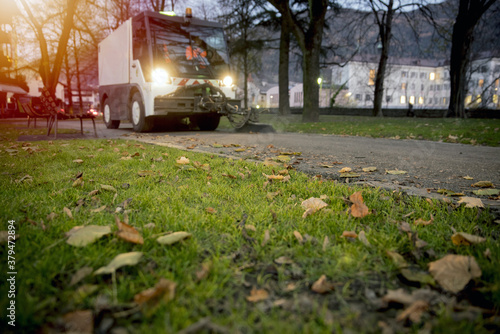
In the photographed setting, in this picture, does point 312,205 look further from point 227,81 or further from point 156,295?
point 227,81

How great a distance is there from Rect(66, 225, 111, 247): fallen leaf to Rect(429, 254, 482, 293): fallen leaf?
5.47 feet

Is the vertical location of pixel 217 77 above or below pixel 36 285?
above

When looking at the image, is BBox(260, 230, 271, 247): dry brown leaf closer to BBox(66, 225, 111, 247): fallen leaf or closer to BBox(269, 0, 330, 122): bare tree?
BBox(66, 225, 111, 247): fallen leaf

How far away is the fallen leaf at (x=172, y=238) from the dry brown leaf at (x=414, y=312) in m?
1.08

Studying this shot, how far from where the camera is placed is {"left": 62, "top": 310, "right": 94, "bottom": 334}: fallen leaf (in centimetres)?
108

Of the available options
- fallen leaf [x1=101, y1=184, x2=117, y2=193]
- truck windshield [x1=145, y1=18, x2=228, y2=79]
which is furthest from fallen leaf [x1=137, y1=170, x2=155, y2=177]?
truck windshield [x1=145, y1=18, x2=228, y2=79]

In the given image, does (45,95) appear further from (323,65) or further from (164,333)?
(323,65)

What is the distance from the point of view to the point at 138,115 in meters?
9.97

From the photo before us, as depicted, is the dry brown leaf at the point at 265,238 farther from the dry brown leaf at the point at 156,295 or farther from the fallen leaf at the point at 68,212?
the fallen leaf at the point at 68,212

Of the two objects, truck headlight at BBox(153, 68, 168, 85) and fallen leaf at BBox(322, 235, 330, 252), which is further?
truck headlight at BBox(153, 68, 168, 85)

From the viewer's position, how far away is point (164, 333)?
104 centimetres

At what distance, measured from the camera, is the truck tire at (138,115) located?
9544 mm

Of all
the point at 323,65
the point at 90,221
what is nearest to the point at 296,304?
the point at 90,221

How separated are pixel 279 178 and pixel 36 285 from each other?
7.19 ft
